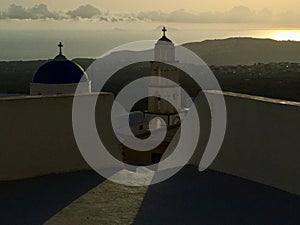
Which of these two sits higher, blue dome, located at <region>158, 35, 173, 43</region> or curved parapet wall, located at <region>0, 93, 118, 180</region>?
blue dome, located at <region>158, 35, 173, 43</region>

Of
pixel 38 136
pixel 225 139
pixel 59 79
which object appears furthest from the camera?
pixel 59 79

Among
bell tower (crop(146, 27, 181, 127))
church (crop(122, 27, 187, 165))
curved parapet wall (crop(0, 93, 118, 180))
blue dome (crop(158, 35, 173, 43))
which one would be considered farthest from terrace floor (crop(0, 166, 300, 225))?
blue dome (crop(158, 35, 173, 43))

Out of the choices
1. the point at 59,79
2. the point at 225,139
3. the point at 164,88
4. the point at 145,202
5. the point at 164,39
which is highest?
the point at 164,39

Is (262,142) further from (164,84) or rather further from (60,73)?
(164,84)

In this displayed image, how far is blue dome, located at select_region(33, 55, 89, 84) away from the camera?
1579 cm

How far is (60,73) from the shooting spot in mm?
15914

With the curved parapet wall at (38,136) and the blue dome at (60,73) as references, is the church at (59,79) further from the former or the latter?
the curved parapet wall at (38,136)

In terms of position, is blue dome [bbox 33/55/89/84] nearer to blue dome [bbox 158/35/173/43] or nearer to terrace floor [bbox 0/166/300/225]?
blue dome [bbox 158/35/173/43]

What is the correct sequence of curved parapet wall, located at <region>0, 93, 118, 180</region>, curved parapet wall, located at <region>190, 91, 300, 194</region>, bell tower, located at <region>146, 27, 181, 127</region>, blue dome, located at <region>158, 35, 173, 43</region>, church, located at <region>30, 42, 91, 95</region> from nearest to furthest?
curved parapet wall, located at <region>190, 91, 300, 194</region> → curved parapet wall, located at <region>0, 93, 118, 180</region> → church, located at <region>30, 42, 91, 95</region> → bell tower, located at <region>146, 27, 181, 127</region> → blue dome, located at <region>158, 35, 173, 43</region>

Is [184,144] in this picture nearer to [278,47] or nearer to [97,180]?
[97,180]

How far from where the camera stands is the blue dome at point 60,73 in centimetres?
1579

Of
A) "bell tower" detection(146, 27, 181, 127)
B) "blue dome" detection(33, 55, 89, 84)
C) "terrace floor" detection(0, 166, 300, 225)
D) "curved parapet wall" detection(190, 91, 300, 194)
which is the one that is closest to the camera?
"terrace floor" detection(0, 166, 300, 225)

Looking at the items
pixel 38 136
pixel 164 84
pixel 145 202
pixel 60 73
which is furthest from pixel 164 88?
pixel 145 202

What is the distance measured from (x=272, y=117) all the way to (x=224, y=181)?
74 centimetres
